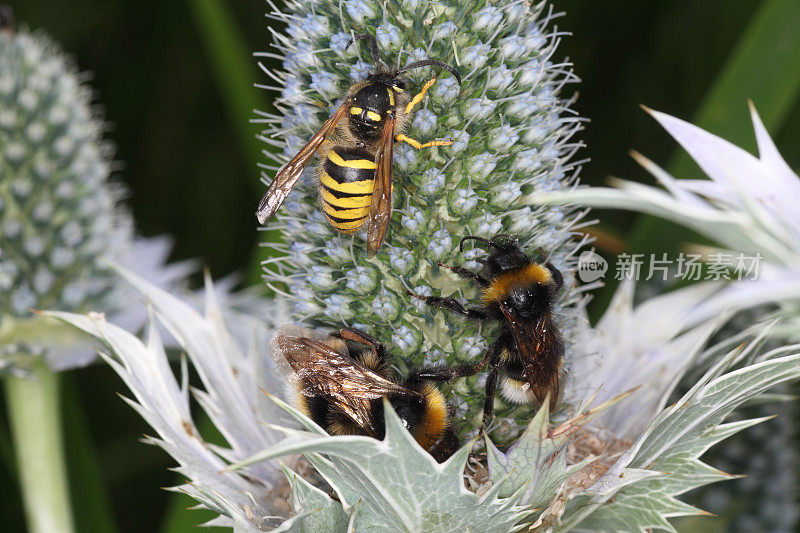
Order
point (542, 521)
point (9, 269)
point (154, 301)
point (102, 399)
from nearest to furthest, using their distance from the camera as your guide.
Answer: point (542, 521) < point (154, 301) < point (9, 269) < point (102, 399)

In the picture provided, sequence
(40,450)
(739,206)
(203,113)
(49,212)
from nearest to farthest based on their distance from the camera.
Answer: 1. (739,206)
2. (40,450)
3. (49,212)
4. (203,113)

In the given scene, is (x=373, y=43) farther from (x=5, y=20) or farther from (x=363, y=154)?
(x=5, y=20)

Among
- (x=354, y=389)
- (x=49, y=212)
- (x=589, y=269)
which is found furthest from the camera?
(x=49, y=212)

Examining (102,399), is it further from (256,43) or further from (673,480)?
(673,480)

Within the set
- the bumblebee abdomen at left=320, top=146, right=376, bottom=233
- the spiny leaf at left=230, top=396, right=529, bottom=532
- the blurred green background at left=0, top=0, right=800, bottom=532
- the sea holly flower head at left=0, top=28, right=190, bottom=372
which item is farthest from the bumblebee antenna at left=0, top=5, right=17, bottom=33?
the spiny leaf at left=230, top=396, right=529, bottom=532

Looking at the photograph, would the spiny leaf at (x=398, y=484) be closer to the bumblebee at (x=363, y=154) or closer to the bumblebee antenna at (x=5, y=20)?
the bumblebee at (x=363, y=154)

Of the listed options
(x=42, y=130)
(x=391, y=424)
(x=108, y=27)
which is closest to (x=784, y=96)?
(x=391, y=424)

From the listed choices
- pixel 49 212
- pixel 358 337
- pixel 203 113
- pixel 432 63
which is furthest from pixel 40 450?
pixel 203 113
